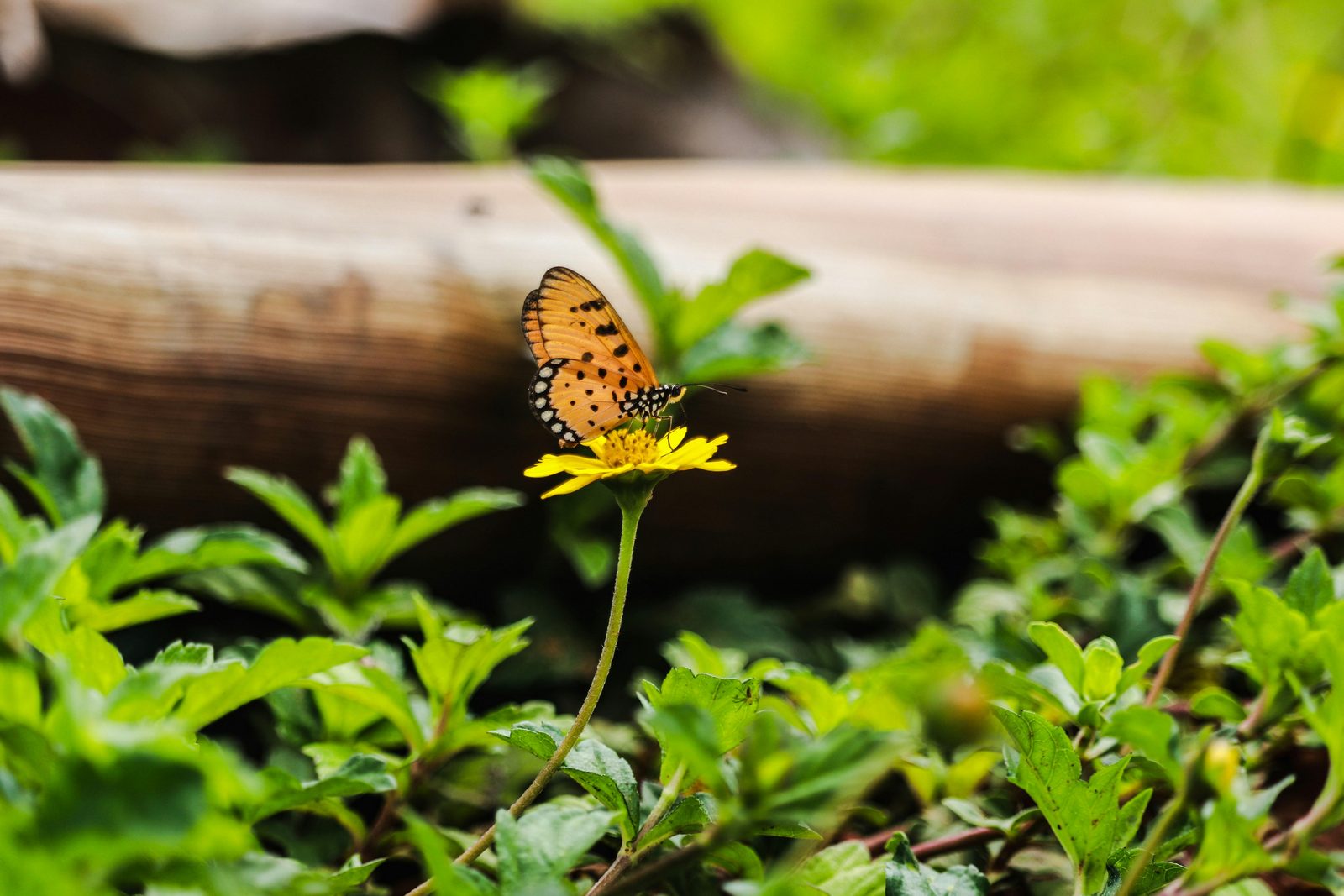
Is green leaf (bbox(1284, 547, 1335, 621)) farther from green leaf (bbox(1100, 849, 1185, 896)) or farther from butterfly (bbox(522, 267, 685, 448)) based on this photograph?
butterfly (bbox(522, 267, 685, 448))

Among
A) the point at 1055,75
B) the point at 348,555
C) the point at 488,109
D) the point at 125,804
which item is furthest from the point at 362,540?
the point at 1055,75

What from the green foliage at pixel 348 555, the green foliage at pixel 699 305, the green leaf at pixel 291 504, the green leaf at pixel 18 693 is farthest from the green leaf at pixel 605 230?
the green leaf at pixel 18 693

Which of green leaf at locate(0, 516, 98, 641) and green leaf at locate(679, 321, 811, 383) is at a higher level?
green leaf at locate(679, 321, 811, 383)

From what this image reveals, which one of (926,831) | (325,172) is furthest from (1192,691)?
(325,172)

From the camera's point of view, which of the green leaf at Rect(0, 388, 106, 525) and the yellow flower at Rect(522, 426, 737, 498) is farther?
the green leaf at Rect(0, 388, 106, 525)

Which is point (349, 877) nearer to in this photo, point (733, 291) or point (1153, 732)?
point (1153, 732)

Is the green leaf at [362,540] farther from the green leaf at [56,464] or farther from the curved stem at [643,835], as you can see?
the curved stem at [643,835]

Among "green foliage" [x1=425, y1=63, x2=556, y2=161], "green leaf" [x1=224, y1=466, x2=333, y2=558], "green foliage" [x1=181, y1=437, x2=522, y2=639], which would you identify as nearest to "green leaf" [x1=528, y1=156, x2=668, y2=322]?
"green foliage" [x1=181, y1=437, x2=522, y2=639]
